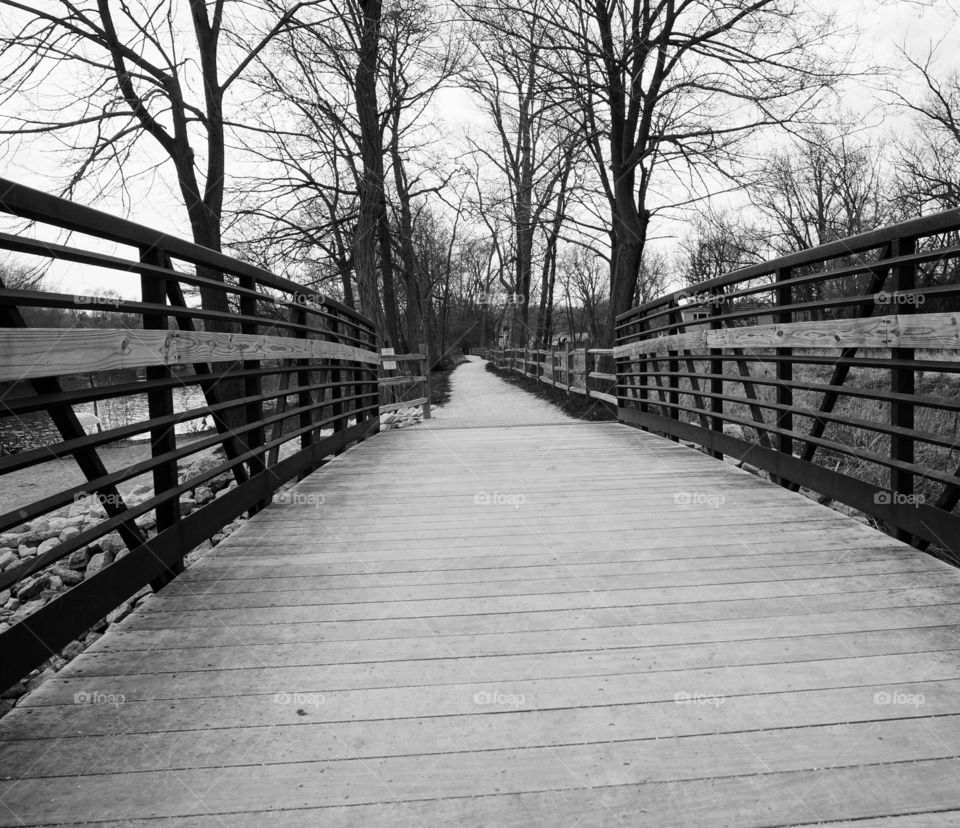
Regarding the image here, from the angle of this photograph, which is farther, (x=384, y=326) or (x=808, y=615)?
(x=384, y=326)

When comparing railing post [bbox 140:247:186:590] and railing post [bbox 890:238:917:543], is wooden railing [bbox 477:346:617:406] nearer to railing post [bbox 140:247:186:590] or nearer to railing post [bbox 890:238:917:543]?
railing post [bbox 890:238:917:543]

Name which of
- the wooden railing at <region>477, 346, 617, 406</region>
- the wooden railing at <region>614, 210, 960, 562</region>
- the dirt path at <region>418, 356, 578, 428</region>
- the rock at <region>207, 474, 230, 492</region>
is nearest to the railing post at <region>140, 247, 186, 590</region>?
the wooden railing at <region>614, 210, 960, 562</region>

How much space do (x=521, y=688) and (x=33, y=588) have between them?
17.0 ft

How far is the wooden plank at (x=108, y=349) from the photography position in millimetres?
1955

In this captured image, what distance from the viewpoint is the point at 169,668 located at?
2271mm

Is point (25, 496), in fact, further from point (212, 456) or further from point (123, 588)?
point (123, 588)

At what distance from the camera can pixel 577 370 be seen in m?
14.8

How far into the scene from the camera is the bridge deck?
63.9 inches

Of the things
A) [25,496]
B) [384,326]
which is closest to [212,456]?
[25,496]

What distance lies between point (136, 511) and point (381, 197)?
444 inches

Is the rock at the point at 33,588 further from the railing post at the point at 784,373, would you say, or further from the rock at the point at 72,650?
the railing post at the point at 784,373

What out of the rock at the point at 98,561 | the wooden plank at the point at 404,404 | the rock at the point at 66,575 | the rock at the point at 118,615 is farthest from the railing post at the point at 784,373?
the wooden plank at the point at 404,404

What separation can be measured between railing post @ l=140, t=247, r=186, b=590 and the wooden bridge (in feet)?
0.06

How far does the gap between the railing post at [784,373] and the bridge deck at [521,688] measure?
0.99 m
